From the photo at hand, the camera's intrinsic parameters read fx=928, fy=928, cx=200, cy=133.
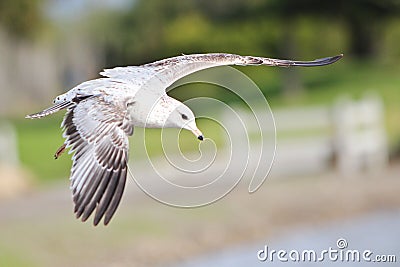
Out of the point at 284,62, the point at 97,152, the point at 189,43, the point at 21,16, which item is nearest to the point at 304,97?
the point at 189,43

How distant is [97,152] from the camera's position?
163 cm

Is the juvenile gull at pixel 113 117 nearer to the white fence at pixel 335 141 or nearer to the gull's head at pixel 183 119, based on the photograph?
the gull's head at pixel 183 119

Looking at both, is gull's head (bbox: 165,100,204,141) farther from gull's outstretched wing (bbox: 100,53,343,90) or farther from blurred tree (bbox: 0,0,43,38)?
blurred tree (bbox: 0,0,43,38)

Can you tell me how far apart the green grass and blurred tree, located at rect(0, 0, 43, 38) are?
5.65 feet

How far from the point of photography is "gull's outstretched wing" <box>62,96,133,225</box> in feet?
4.98

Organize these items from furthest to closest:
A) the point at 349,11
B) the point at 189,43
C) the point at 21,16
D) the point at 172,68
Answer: the point at 349,11 < the point at 189,43 < the point at 21,16 < the point at 172,68

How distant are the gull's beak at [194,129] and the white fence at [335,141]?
9.16 meters

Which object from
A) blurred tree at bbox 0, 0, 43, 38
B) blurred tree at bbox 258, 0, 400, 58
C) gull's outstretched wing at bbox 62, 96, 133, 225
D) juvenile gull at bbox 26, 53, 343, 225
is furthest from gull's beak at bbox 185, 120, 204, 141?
blurred tree at bbox 258, 0, 400, 58

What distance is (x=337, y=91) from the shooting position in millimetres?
21109

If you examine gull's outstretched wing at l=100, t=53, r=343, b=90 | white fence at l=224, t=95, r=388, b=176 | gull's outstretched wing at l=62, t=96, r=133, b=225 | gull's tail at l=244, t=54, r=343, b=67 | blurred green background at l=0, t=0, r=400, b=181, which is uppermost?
blurred green background at l=0, t=0, r=400, b=181

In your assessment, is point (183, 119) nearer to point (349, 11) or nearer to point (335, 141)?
point (335, 141)

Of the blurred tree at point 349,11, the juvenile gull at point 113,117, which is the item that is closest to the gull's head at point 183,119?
the juvenile gull at point 113,117

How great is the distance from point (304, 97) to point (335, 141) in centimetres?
976

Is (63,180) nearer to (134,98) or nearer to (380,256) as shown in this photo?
(380,256)
